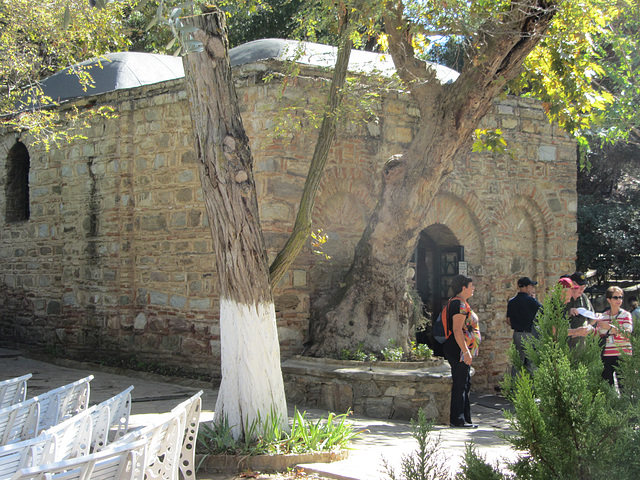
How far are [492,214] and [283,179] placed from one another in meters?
3.77

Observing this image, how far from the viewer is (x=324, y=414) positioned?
708 centimetres

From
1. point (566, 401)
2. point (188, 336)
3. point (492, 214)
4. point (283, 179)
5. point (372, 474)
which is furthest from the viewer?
point (492, 214)

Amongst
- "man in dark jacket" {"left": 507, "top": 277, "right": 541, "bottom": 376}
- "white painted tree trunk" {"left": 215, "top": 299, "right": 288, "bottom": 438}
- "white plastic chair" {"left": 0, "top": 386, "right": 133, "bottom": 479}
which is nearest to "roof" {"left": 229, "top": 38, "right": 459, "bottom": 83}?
"man in dark jacket" {"left": 507, "top": 277, "right": 541, "bottom": 376}

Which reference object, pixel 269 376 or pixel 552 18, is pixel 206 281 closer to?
pixel 269 376

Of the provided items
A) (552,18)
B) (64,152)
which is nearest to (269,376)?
(552,18)

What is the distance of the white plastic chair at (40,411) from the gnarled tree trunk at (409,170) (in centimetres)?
366

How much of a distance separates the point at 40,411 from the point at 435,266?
7677 millimetres

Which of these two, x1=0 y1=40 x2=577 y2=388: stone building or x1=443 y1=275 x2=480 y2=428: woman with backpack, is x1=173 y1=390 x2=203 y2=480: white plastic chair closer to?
x1=443 y1=275 x2=480 y2=428: woman with backpack

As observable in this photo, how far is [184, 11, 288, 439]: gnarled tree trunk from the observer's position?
5414 mm

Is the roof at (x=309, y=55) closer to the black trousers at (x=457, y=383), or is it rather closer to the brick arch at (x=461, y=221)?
the brick arch at (x=461, y=221)

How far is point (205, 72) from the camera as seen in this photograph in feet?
18.0

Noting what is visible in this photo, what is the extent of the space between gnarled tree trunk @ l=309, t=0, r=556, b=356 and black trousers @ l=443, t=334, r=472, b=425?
126 centimetres

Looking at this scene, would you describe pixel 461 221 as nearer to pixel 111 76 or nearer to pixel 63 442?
pixel 111 76

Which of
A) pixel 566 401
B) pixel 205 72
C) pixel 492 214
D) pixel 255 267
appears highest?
pixel 205 72
